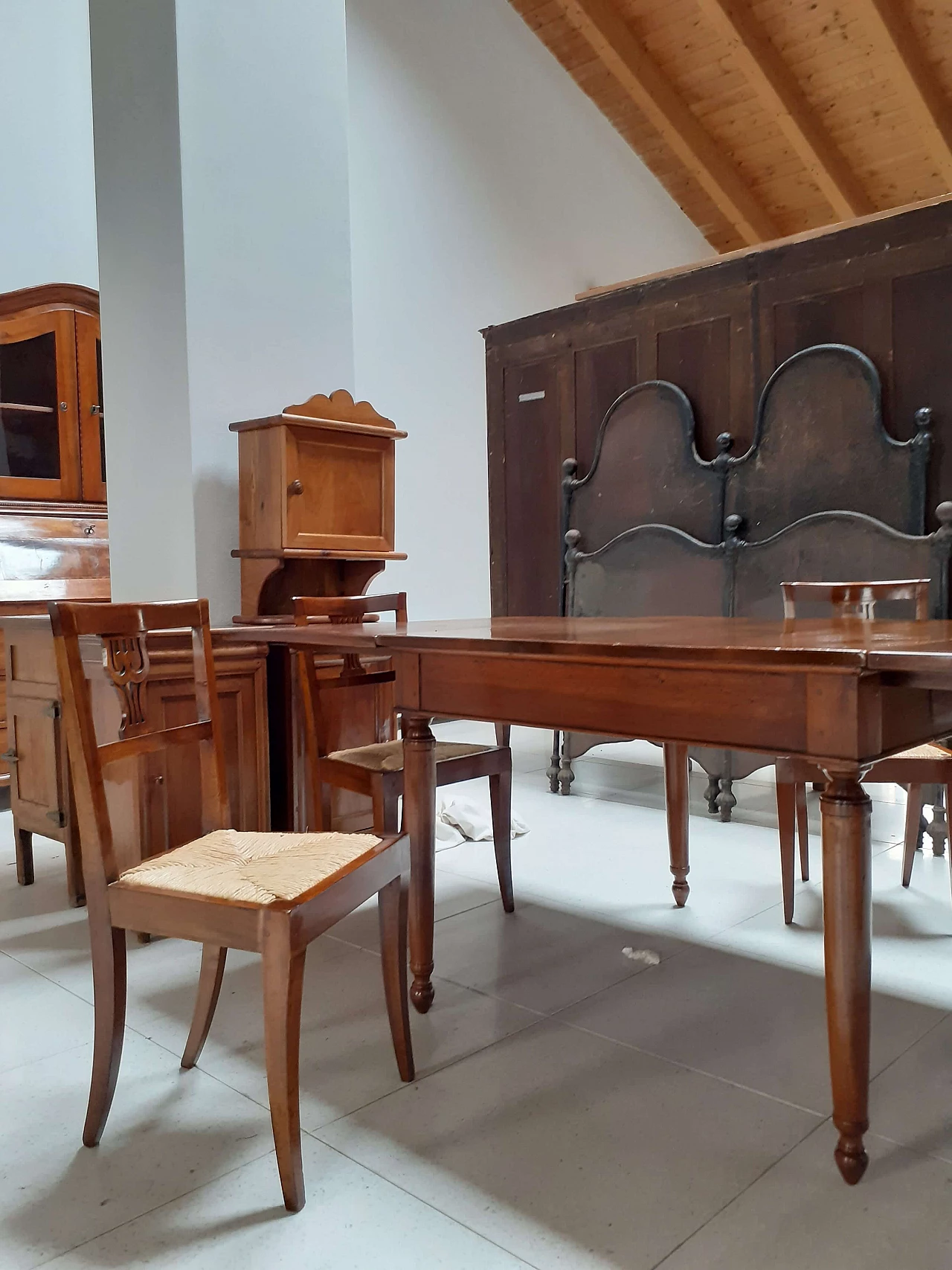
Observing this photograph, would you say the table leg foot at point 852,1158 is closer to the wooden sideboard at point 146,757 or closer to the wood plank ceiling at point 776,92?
the wooden sideboard at point 146,757

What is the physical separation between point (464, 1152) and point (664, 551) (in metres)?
2.78

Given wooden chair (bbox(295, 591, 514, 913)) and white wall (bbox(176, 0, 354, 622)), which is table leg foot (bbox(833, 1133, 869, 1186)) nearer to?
wooden chair (bbox(295, 591, 514, 913))

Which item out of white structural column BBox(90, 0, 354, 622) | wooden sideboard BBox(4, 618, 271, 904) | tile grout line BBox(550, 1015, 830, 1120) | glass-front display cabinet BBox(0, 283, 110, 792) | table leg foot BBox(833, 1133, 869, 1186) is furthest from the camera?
glass-front display cabinet BBox(0, 283, 110, 792)

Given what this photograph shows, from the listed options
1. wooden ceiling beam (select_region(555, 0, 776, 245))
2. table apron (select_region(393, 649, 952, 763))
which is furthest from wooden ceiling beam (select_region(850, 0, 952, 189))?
table apron (select_region(393, 649, 952, 763))

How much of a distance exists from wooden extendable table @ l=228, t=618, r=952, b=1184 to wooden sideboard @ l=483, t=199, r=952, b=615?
6.20 feet

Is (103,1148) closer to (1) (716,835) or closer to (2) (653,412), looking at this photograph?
(1) (716,835)

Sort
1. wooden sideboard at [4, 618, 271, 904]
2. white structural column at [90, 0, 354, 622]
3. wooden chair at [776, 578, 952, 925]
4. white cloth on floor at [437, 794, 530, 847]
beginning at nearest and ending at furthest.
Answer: wooden chair at [776, 578, 952, 925] → wooden sideboard at [4, 618, 271, 904] → white structural column at [90, 0, 354, 622] → white cloth on floor at [437, 794, 530, 847]

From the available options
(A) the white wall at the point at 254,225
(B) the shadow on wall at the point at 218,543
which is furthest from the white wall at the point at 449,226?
(B) the shadow on wall at the point at 218,543

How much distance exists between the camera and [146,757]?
8.15 feet

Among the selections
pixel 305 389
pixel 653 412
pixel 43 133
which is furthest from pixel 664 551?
pixel 43 133

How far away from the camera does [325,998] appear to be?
2.08m

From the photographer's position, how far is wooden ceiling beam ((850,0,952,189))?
557cm

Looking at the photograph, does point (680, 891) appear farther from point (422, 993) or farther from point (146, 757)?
point (146, 757)

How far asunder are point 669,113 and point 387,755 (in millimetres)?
6031
